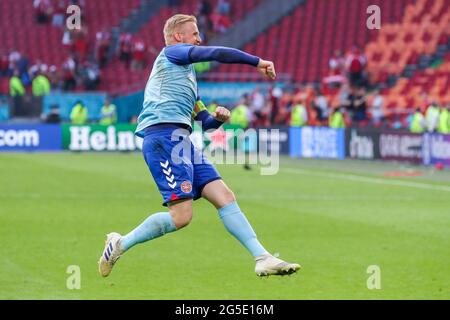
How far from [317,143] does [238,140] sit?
9.81ft

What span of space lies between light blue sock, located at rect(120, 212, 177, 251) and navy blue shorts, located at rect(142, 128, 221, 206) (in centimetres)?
18

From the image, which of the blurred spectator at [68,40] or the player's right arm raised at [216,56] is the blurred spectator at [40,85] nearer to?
the blurred spectator at [68,40]

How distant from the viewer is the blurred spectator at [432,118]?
1252 inches

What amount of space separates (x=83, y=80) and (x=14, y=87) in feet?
9.89

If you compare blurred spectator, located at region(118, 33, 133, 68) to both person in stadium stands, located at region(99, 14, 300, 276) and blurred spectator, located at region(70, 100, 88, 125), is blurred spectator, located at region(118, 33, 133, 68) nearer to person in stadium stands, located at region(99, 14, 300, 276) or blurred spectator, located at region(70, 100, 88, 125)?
blurred spectator, located at region(70, 100, 88, 125)

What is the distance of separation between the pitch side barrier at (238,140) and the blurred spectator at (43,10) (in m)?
11.2

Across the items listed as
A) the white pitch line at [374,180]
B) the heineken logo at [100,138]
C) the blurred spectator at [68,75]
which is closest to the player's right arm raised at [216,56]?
the white pitch line at [374,180]

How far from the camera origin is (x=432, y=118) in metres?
31.9

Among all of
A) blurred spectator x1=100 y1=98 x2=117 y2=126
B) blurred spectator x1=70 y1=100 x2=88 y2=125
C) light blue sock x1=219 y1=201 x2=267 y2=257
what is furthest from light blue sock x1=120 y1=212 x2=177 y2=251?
blurred spectator x1=70 y1=100 x2=88 y2=125

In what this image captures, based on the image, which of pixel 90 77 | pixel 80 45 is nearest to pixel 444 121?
pixel 90 77

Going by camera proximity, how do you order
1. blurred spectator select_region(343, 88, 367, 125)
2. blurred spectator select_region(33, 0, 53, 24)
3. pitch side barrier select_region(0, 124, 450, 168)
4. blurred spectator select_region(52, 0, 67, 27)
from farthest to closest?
1. blurred spectator select_region(33, 0, 53, 24)
2. blurred spectator select_region(52, 0, 67, 27)
3. blurred spectator select_region(343, 88, 367, 125)
4. pitch side barrier select_region(0, 124, 450, 168)

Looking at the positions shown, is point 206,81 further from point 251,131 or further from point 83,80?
point 251,131

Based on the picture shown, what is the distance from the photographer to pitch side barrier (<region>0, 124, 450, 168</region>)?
3262 centimetres

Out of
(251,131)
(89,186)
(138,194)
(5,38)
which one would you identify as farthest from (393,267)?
(5,38)
